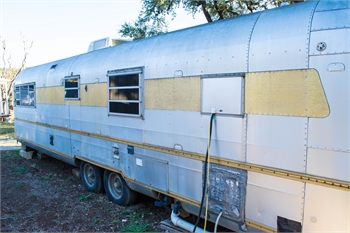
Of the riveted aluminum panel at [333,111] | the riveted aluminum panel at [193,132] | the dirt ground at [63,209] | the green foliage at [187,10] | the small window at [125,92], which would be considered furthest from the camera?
the green foliage at [187,10]

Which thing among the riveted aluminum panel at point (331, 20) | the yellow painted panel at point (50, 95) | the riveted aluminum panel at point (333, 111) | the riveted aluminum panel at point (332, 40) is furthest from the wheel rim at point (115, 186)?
the riveted aluminum panel at point (331, 20)

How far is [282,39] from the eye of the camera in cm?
315

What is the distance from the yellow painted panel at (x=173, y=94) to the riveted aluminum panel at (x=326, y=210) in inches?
68.3

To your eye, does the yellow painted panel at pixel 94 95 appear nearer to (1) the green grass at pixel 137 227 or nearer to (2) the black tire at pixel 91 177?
(2) the black tire at pixel 91 177

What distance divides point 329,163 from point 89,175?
543 cm

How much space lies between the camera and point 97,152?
240 inches

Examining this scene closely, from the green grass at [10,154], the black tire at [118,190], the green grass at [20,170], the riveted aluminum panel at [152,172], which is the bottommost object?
the green grass at [20,170]

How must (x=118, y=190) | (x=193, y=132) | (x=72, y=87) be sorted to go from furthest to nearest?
(x=72, y=87)
(x=118, y=190)
(x=193, y=132)

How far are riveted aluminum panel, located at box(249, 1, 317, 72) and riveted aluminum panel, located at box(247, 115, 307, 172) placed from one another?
57 cm

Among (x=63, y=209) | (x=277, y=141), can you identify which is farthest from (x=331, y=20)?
(x=63, y=209)

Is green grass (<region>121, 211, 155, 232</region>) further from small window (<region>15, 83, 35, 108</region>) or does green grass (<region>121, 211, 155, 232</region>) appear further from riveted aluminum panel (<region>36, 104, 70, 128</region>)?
small window (<region>15, 83, 35, 108</region>)

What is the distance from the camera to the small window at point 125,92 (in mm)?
4906

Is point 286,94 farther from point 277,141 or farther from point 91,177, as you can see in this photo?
point 91,177

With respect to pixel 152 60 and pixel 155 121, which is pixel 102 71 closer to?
pixel 152 60
